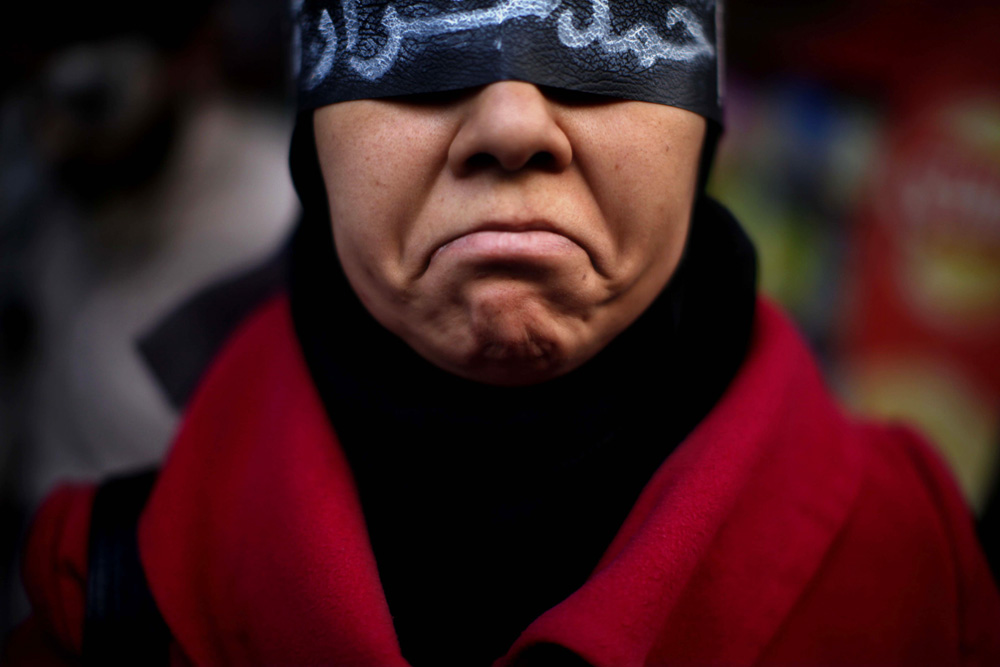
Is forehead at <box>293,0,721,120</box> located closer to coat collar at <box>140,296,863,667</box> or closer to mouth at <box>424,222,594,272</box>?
mouth at <box>424,222,594,272</box>

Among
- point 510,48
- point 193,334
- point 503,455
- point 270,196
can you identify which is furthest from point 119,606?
point 270,196

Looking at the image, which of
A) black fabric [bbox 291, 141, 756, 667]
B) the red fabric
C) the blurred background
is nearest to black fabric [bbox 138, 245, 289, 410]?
the blurred background

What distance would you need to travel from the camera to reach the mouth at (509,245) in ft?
2.19

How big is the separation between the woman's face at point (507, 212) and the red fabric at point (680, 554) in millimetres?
204

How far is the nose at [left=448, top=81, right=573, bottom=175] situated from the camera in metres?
0.66

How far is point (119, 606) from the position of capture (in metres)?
0.86

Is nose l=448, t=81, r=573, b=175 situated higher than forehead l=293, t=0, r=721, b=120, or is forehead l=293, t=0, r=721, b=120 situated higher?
forehead l=293, t=0, r=721, b=120

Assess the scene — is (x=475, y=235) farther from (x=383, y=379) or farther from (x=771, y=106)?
(x=771, y=106)

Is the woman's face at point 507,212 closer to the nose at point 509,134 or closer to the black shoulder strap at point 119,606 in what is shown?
the nose at point 509,134

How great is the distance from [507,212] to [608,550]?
0.37 metres

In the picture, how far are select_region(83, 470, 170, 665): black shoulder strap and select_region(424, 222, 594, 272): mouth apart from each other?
0.56 meters

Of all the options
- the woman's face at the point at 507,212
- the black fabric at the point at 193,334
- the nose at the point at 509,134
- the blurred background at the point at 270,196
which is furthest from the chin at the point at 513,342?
the blurred background at the point at 270,196

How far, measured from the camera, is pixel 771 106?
6.73 feet

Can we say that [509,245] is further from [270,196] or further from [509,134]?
[270,196]
